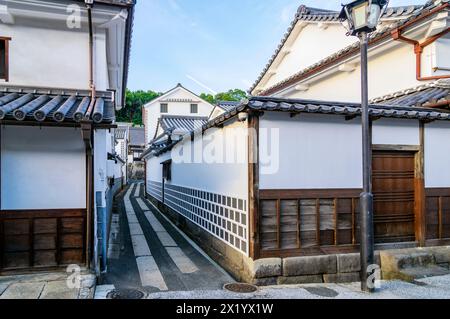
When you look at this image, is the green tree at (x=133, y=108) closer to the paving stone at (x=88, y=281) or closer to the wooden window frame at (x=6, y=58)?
the wooden window frame at (x=6, y=58)

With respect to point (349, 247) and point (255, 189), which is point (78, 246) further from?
point (349, 247)

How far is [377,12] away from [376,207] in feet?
13.9

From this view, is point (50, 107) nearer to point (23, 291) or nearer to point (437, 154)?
point (23, 291)

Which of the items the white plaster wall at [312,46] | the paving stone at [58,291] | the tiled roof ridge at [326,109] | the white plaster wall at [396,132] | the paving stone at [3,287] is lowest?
the paving stone at [58,291]

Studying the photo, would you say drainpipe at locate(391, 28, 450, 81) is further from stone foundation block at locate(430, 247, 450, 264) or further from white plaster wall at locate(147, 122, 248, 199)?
white plaster wall at locate(147, 122, 248, 199)

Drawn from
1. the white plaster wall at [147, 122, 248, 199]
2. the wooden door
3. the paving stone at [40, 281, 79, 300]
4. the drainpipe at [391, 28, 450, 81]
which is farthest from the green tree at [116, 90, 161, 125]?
the paving stone at [40, 281, 79, 300]

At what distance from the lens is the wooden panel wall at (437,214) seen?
8.10 meters

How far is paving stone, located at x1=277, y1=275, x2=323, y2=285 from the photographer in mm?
6793

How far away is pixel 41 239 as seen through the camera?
6.62 metres

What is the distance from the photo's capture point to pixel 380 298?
19.8 ft

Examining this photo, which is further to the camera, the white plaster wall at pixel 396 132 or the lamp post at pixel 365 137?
the white plaster wall at pixel 396 132

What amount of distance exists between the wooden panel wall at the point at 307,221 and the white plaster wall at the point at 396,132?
1.42 meters

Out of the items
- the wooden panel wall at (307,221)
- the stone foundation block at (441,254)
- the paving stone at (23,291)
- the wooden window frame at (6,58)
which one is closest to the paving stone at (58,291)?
the paving stone at (23,291)

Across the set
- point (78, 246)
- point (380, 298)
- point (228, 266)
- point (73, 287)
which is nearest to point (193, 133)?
point (228, 266)
